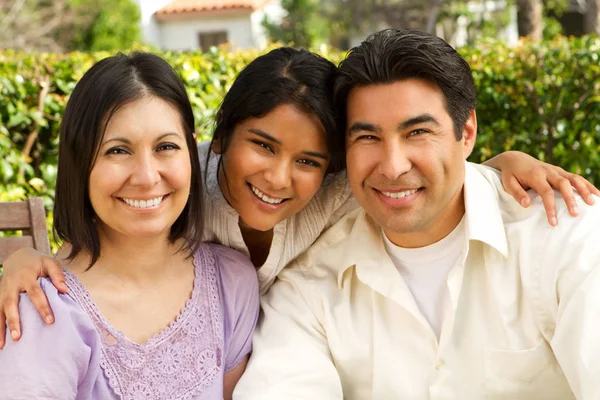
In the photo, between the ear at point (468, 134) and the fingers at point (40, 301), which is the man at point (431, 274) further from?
the fingers at point (40, 301)

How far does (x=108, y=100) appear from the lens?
2.18m

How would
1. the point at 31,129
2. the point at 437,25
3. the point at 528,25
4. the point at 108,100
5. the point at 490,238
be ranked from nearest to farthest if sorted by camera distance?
the point at 108,100
the point at 490,238
the point at 31,129
the point at 528,25
the point at 437,25

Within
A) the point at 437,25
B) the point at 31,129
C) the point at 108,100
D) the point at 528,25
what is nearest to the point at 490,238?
the point at 108,100

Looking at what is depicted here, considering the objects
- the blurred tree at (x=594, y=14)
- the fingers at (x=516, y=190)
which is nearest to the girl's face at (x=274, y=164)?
the fingers at (x=516, y=190)

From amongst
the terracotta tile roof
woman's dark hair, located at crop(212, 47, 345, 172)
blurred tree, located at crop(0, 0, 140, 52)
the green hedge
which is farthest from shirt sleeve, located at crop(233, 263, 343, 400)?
the terracotta tile roof

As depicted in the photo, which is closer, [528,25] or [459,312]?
[459,312]

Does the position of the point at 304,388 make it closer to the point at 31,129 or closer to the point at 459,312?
the point at 459,312

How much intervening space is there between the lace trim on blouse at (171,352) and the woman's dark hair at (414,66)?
34.9 inches

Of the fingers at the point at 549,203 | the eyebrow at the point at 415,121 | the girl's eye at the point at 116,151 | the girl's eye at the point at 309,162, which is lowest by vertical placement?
the fingers at the point at 549,203

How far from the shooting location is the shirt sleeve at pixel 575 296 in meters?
2.10

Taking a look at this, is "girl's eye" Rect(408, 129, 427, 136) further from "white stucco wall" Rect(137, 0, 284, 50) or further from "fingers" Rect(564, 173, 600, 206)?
"white stucco wall" Rect(137, 0, 284, 50)

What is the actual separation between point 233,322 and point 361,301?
451 millimetres

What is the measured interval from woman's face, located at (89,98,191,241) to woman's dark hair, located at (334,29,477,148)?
0.61 m

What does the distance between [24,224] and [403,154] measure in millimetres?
1537
